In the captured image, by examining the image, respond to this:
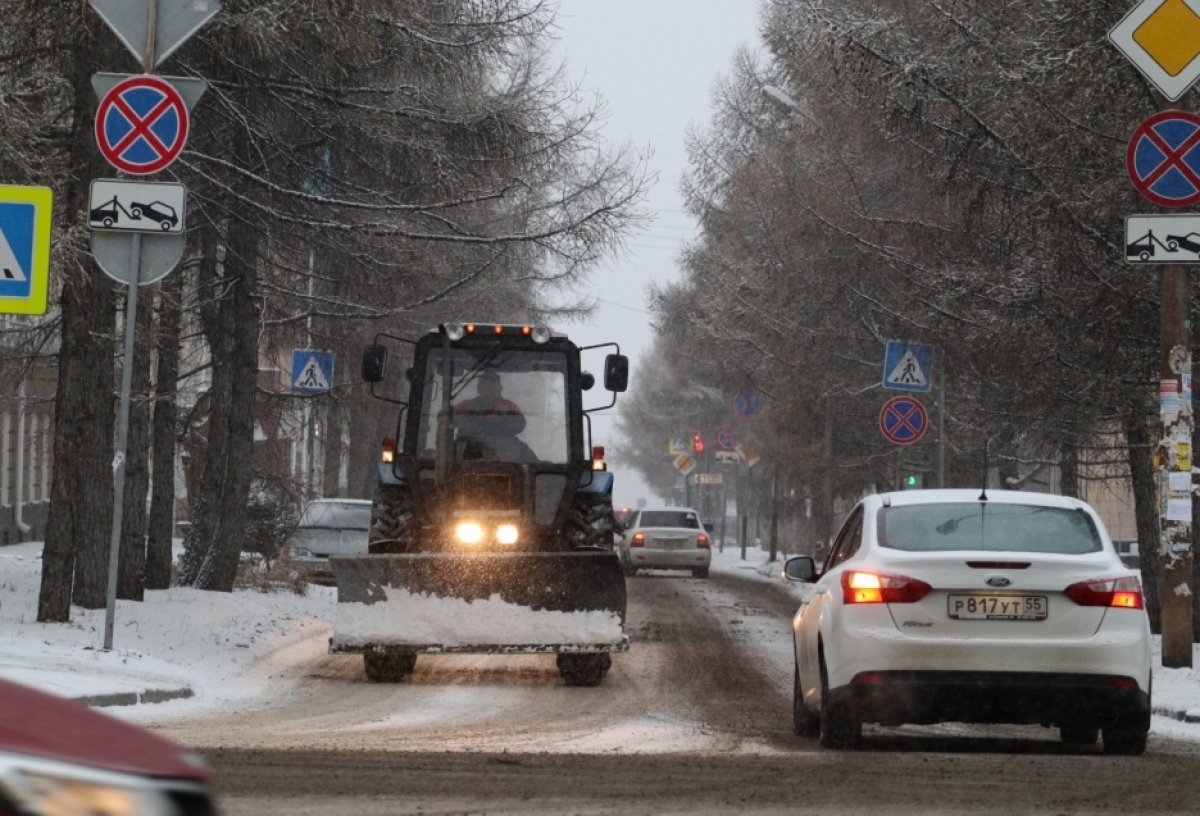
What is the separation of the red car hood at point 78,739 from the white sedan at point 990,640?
20.0 feet

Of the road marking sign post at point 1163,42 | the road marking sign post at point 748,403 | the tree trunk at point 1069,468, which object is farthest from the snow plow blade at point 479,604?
the road marking sign post at point 748,403

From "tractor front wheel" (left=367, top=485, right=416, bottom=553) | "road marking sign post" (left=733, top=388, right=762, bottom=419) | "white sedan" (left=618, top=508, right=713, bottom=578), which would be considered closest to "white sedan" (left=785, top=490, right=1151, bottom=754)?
"tractor front wheel" (left=367, top=485, right=416, bottom=553)

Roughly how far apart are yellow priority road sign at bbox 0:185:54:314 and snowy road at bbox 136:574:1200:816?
9.02 feet

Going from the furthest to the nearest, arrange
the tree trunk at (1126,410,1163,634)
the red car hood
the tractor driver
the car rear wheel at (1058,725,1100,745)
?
the tree trunk at (1126,410,1163,634) < the tractor driver < the car rear wheel at (1058,725,1100,745) < the red car hood

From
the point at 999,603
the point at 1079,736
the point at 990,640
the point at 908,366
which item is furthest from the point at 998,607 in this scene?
the point at 908,366

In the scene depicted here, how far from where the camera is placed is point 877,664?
29.4 feet

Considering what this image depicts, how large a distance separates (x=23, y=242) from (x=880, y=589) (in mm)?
5503

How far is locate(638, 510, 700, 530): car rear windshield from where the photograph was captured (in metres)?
37.8

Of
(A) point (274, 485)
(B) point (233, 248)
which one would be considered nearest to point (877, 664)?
(B) point (233, 248)

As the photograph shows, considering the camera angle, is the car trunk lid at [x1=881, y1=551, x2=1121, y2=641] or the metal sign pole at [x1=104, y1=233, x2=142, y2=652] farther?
the metal sign pole at [x1=104, y1=233, x2=142, y2=652]

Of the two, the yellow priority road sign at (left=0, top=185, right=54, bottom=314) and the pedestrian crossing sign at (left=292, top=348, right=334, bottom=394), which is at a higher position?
the pedestrian crossing sign at (left=292, top=348, right=334, bottom=394)

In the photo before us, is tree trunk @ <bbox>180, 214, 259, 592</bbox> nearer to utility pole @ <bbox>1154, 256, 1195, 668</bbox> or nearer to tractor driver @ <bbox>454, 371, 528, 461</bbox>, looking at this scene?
tractor driver @ <bbox>454, 371, 528, 461</bbox>

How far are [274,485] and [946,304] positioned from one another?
10604mm

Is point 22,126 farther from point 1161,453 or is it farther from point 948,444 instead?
point 948,444
